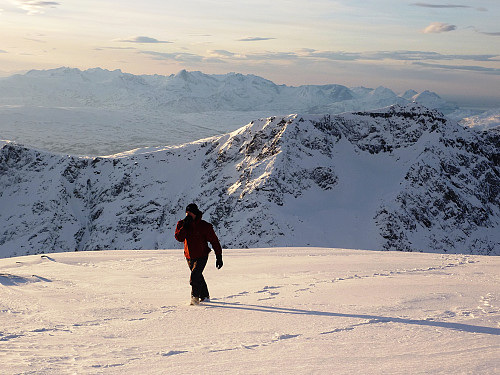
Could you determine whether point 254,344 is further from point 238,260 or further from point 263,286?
point 238,260

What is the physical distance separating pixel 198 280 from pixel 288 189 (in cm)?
8623

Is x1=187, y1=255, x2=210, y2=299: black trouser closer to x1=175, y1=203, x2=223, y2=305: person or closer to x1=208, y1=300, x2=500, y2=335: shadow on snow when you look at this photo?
x1=175, y1=203, x2=223, y2=305: person

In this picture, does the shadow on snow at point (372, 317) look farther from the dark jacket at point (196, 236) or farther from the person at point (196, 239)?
the dark jacket at point (196, 236)

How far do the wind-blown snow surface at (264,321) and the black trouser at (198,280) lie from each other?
32cm

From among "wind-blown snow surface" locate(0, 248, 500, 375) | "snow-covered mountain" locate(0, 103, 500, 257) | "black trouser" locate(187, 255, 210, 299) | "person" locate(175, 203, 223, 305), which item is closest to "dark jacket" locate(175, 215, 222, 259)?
"person" locate(175, 203, 223, 305)

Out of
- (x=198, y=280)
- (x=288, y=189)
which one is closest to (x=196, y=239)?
(x=198, y=280)

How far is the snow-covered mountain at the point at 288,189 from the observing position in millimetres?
90875

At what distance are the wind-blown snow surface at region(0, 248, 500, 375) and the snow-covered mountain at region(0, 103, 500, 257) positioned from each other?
230 feet

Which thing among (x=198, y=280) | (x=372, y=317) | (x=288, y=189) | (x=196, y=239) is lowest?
(x=288, y=189)

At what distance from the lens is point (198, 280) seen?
9.18 metres

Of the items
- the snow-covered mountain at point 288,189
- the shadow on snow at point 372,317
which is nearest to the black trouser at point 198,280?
the shadow on snow at point 372,317

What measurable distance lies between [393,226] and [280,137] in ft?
102

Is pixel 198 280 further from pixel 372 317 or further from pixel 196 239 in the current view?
pixel 372 317

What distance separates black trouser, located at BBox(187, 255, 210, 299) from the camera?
359 inches
